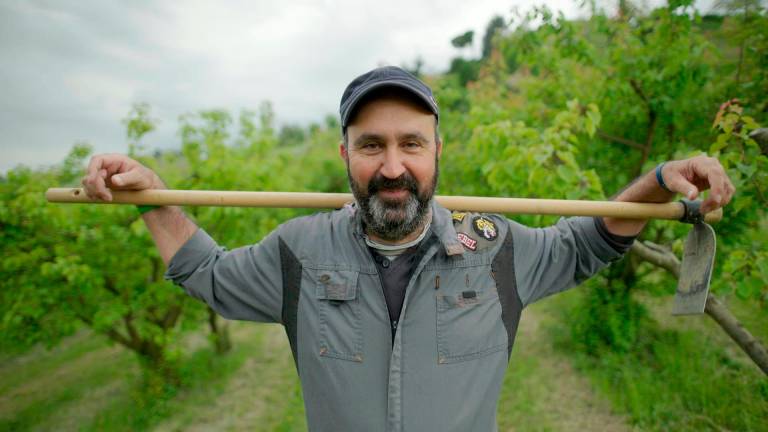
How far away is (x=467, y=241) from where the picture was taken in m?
1.76

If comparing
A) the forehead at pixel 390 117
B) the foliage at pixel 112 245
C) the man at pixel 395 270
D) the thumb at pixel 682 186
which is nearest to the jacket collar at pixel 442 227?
the man at pixel 395 270

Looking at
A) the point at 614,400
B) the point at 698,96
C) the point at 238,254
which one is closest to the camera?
the point at 238,254

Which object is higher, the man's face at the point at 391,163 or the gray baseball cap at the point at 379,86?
the gray baseball cap at the point at 379,86

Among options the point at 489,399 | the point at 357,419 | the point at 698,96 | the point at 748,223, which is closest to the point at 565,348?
the point at 748,223

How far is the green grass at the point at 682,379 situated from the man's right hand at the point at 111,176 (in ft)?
15.4

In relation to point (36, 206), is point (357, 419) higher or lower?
lower

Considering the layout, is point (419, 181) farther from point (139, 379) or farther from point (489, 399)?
point (139, 379)

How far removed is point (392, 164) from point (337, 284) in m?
0.55

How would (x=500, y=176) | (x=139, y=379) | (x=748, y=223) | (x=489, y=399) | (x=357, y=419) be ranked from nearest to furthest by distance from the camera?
(x=357, y=419)
(x=489, y=399)
(x=500, y=176)
(x=748, y=223)
(x=139, y=379)

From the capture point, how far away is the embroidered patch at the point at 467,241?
Answer: 175cm

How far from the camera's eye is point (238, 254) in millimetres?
1845

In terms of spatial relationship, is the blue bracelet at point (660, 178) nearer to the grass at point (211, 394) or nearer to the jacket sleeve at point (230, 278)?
the jacket sleeve at point (230, 278)

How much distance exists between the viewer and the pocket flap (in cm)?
166

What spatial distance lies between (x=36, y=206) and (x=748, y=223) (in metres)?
6.47
